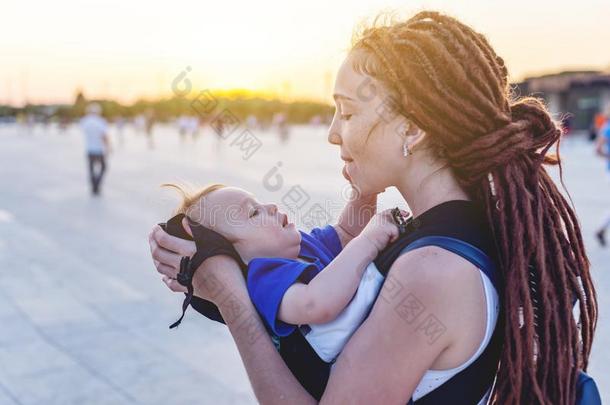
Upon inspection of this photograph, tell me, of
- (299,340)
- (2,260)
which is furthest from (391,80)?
(2,260)

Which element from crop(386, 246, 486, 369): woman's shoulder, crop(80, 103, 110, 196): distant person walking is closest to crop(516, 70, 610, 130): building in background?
crop(80, 103, 110, 196): distant person walking

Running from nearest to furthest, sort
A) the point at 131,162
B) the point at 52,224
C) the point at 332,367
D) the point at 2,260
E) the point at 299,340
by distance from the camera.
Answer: the point at 332,367 → the point at 299,340 → the point at 2,260 → the point at 52,224 → the point at 131,162

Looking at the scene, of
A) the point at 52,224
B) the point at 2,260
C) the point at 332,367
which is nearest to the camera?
the point at 332,367

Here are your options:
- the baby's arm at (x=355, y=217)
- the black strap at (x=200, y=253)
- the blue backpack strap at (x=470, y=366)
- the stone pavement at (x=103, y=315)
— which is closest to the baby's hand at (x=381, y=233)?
the blue backpack strap at (x=470, y=366)

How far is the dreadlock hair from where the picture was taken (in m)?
1.45

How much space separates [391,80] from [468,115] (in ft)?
0.57

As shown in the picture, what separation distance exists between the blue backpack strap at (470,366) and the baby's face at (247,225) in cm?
Answer: 53

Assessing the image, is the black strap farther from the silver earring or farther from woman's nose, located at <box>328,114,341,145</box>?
the silver earring

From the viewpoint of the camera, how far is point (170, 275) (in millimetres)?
1697

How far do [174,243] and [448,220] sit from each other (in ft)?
2.10

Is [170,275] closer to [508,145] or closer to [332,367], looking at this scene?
[332,367]

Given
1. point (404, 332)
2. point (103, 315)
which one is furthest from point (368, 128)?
point (103, 315)

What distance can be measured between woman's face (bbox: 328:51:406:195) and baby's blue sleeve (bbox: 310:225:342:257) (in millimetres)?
420

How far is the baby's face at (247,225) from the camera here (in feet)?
6.01
